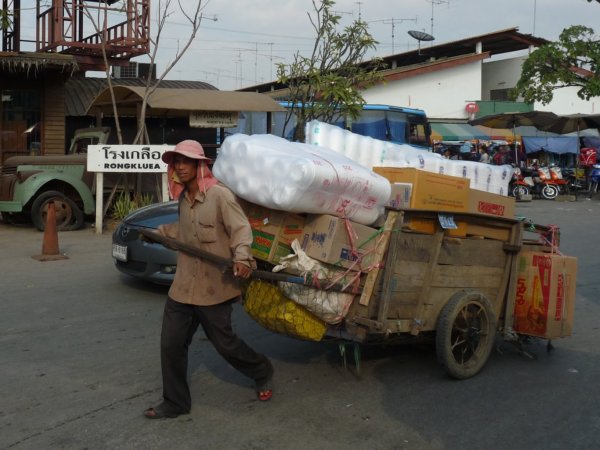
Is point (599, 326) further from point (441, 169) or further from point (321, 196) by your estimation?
point (321, 196)

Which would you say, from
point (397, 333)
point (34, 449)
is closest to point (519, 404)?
point (397, 333)

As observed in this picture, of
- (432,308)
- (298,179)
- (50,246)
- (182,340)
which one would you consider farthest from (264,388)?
(50,246)

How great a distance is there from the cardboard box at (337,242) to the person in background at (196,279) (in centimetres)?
48

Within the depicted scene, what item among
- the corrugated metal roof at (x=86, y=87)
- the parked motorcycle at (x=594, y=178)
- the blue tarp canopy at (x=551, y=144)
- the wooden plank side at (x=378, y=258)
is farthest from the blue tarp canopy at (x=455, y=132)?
the wooden plank side at (x=378, y=258)

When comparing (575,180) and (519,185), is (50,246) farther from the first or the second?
(575,180)

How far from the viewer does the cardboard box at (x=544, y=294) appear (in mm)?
5195

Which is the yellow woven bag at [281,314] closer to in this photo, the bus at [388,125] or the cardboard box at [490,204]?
the cardboard box at [490,204]

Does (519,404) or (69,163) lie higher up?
(69,163)

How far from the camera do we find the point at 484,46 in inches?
1507

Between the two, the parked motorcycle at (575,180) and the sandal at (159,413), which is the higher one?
the parked motorcycle at (575,180)

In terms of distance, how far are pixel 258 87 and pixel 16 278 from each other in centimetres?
3412

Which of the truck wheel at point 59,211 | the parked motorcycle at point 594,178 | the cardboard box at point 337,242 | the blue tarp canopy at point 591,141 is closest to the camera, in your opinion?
the cardboard box at point 337,242

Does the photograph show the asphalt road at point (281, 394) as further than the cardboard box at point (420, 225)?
No

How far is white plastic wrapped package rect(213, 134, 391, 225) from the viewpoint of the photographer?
13.6 ft
